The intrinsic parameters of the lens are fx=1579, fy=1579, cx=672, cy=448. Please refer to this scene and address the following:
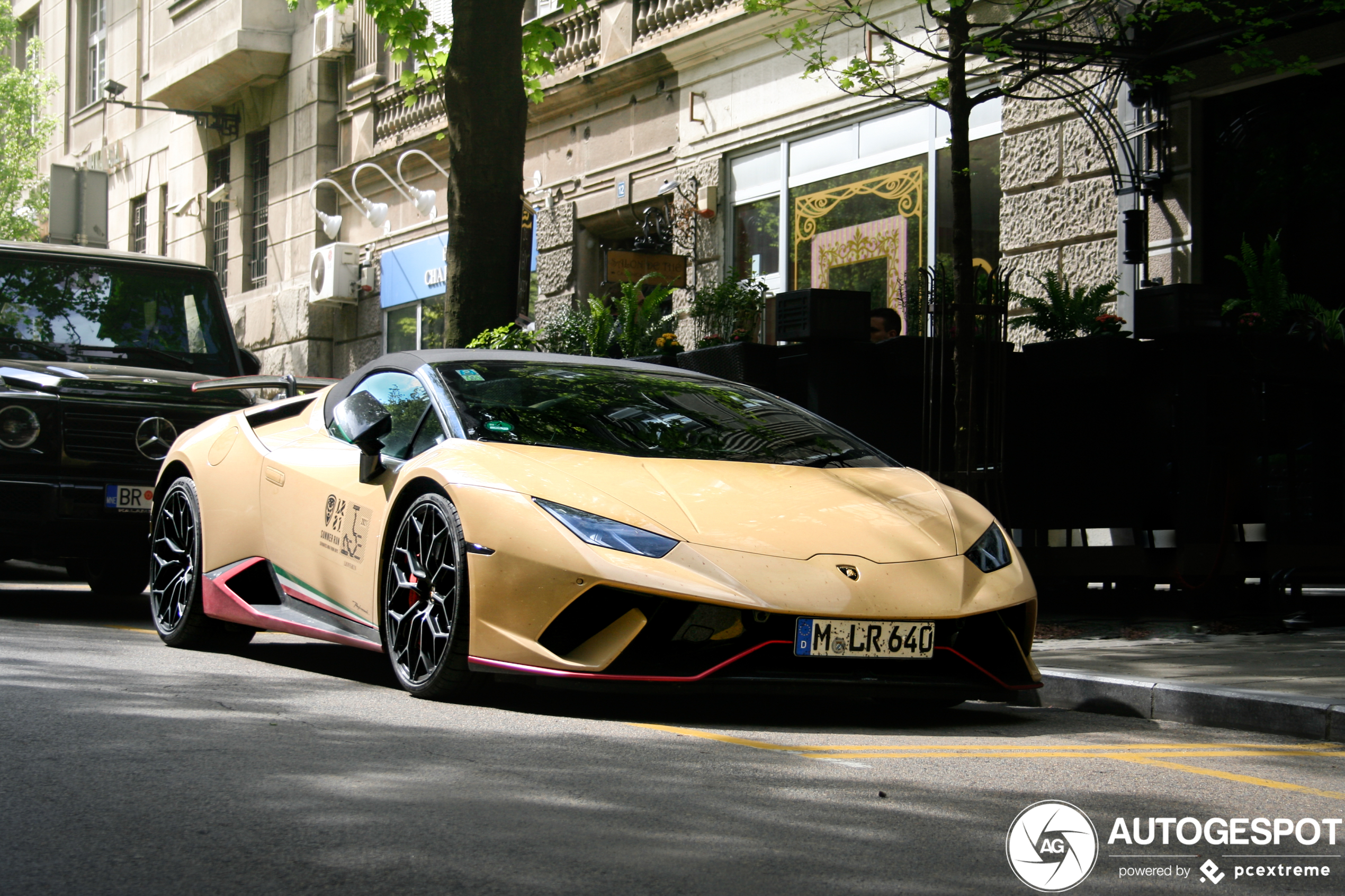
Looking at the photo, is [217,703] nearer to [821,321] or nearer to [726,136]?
[821,321]

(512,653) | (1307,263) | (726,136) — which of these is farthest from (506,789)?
(726,136)

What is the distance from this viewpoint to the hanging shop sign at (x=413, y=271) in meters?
21.5

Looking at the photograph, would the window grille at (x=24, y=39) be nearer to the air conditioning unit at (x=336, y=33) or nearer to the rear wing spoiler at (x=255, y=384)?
the air conditioning unit at (x=336, y=33)

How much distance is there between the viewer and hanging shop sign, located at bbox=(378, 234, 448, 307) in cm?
2155

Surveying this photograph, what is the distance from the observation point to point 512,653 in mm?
5145

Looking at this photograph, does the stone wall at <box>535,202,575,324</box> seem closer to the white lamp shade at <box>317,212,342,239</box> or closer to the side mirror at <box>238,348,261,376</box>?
the white lamp shade at <box>317,212,342,239</box>

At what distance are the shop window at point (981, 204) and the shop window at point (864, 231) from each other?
8.9 inches

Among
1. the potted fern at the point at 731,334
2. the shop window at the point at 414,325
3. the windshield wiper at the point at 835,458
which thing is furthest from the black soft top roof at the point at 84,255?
the shop window at the point at 414,325

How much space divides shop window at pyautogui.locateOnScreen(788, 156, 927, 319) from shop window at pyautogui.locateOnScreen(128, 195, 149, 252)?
63.2ft

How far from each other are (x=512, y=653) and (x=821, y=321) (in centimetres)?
496

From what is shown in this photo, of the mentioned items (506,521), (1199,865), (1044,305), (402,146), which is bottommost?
(1199,865)

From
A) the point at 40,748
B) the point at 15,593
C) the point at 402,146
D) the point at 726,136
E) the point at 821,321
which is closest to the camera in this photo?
the point at 40,748

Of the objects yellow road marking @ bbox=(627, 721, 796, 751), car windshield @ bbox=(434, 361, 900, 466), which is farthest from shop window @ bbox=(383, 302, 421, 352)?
yellow road marking @ bbox=(627, 721, 796, 751)

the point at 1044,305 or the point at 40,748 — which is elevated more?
the point at 1044,305
